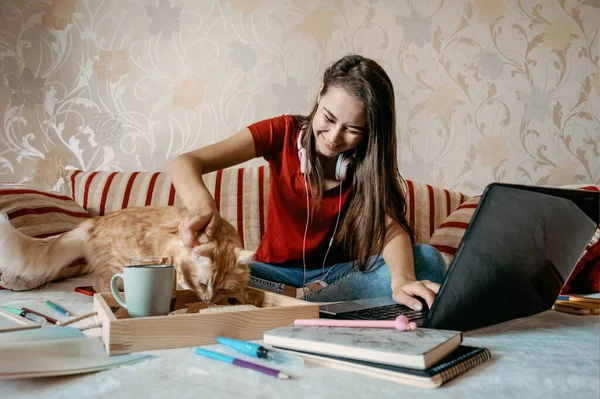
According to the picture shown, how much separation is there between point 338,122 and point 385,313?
2.05 ft

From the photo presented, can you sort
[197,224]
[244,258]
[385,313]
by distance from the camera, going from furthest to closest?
[244,258]
[197,224]
[385,313]

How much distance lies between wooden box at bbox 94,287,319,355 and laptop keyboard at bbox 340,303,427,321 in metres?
0.08

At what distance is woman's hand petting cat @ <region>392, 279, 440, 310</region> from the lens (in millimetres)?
964

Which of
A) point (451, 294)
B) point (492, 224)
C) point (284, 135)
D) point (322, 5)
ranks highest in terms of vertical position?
point (322, 5)

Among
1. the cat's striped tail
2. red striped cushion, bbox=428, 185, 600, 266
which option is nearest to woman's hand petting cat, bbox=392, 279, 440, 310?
red striped cushion, bbox=428, 185, 600, 266

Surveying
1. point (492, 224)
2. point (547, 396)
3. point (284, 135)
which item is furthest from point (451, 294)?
point (284, 135)

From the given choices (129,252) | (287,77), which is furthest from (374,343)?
(287,77)

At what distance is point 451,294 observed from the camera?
78 cm

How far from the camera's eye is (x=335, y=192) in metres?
1.58

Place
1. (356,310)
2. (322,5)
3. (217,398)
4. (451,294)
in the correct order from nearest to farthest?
(217,398), (451,294), (356,310), (322,5)

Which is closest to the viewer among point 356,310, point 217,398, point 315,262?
point 217,398

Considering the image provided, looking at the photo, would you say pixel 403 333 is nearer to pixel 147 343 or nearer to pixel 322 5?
pixel 147 343

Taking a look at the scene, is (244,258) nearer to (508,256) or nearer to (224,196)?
(508,256)

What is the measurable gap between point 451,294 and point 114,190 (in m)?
1.66
